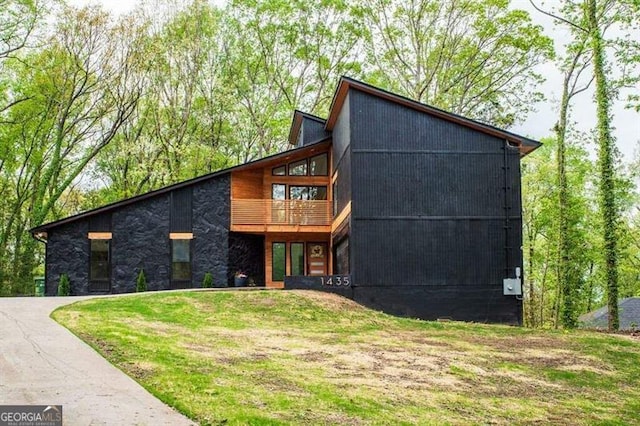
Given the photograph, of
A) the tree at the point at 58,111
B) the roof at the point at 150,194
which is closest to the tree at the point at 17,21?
the tree at the point at 58,111

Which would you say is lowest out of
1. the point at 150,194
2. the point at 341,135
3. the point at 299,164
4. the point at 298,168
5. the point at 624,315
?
the point at 624,315

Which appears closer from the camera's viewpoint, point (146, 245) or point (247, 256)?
point (146, 245)

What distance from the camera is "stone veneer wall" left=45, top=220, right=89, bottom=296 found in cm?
2319

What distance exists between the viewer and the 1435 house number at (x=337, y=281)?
61.8 ft

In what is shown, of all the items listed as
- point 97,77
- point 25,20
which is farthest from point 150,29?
point 25,20

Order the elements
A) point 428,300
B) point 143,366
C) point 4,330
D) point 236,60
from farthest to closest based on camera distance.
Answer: point 236,60, point 428,300, point 4,330, point 143,366

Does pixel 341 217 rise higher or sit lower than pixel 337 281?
higher

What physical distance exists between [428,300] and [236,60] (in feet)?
66.2

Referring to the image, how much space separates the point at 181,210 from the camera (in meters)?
23.7

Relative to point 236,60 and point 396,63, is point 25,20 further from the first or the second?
point 396,63

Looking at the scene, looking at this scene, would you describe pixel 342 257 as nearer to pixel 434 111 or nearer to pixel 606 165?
pixel 434 111

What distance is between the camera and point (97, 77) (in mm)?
31000

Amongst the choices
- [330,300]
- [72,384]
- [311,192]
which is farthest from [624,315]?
[72,384]

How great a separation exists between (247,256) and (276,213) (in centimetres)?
206
